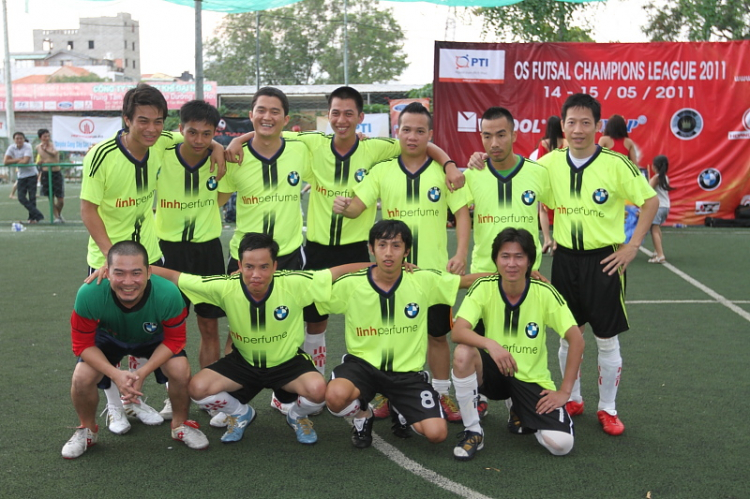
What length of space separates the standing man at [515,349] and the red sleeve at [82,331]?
1948 millimetres

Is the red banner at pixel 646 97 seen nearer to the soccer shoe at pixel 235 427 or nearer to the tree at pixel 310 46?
the soccer shoe at pixel 235 427

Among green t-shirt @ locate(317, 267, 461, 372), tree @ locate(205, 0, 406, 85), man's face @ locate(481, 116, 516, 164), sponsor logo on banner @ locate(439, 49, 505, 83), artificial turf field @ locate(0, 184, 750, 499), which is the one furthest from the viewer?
tree @ locate(205, 0, 406, 85)

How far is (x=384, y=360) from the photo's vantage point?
453 cm

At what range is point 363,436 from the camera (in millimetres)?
4422

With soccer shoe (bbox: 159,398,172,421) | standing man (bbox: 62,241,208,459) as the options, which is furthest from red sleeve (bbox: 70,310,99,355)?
soccer shoe (bbox: 159,398,172,421)

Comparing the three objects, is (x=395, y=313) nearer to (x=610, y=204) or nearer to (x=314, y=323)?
(x=314, y=323)

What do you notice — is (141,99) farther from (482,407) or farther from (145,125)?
(482,407)

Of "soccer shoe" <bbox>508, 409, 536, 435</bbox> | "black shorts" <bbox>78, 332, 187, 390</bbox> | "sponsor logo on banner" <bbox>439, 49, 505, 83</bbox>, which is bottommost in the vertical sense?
"soccer shoe" <bbox>508, 409, 536, 435</bbox>

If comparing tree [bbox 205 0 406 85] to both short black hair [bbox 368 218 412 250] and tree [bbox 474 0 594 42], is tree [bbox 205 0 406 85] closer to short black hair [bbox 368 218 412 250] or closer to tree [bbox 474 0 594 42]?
tree [bbox 474 0 594 42]

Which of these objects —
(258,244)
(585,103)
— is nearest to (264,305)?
(258,244)

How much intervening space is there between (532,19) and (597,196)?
42.4 feet

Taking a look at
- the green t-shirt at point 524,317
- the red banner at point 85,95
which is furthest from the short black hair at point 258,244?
the red banner at point 85,95

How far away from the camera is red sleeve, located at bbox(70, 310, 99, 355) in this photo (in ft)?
13.8

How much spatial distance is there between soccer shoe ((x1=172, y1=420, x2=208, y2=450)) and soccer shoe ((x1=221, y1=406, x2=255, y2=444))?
0.42 feet
